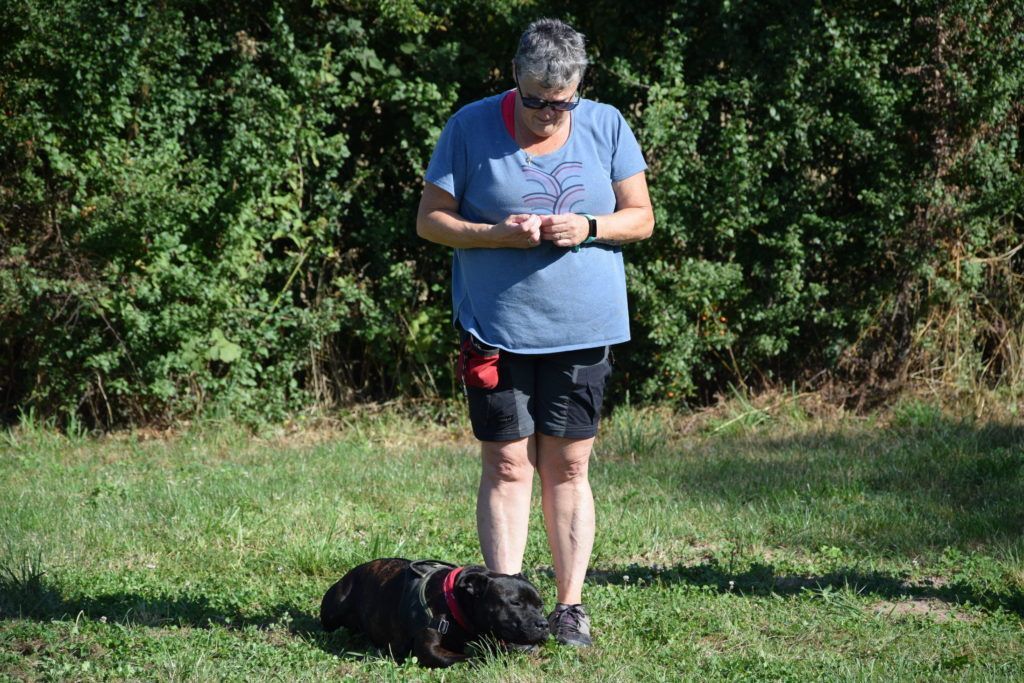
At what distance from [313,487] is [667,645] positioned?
277cm

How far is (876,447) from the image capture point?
6926 mm

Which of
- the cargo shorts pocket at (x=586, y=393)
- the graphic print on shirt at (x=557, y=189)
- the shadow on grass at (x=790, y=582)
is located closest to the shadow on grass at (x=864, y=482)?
the shadow on grass at (x=790, y=582)

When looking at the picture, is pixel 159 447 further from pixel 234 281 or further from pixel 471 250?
pixel 471 250

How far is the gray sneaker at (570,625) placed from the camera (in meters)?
3.90

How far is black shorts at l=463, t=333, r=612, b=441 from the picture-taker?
3.77 meters

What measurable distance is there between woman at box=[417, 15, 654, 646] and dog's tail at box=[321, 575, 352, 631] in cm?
61

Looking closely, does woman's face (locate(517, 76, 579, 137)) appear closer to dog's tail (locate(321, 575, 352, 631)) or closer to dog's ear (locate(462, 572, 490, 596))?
dog's ear (locate(462, 572, 490, 596))

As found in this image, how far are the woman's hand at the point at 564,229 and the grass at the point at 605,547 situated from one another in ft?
4.62

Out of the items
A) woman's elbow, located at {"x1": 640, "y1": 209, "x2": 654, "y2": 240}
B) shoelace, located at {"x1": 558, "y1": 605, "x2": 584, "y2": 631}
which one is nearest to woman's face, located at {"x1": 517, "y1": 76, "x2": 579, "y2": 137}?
woman's elbow, located at {"x1": 640, "y1": 209, "x2": 654, "y2": 240}

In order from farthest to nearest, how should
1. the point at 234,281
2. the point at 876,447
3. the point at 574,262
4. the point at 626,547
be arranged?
the point at 234,281 < the point at 876,447 < the point at 626,547 < the point at 574,262

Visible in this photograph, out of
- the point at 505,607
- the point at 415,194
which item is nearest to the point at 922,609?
the point at 505,607

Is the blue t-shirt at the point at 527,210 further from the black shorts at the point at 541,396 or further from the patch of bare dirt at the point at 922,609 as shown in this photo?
the patch of bare dirt at the point at 922,609

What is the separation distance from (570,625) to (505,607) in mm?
404

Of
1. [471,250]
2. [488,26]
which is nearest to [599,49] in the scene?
[488,26]
